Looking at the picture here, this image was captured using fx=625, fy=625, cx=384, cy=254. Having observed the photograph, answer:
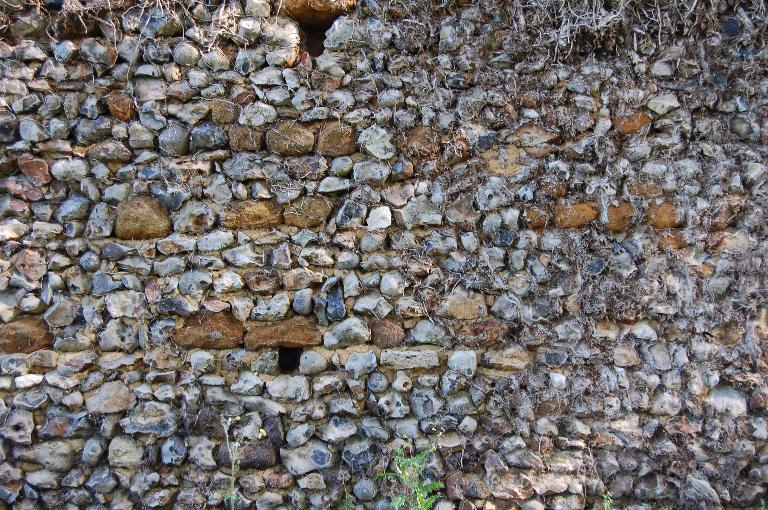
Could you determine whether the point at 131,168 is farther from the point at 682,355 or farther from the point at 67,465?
the point at 682,355

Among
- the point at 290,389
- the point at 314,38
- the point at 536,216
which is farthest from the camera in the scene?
the point at 314,38

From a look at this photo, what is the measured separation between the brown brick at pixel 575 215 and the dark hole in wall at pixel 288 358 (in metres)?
1.24

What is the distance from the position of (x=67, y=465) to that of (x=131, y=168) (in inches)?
47.8

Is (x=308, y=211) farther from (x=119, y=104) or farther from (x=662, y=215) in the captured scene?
(x=662, y=215)

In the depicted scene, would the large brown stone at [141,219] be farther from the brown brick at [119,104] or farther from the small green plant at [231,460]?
the small green plant at [231,460]

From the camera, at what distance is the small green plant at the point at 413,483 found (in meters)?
2.21

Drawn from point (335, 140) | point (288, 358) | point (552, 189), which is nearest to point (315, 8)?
point (335, 140)

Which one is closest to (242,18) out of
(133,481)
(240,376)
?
(240,376)

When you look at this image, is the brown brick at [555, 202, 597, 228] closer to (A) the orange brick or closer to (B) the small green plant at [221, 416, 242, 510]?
(A) the orange brick

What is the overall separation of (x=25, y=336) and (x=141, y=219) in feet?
2.14

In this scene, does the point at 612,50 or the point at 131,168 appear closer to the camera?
the point at 131,168

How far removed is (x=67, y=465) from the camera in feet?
8.10

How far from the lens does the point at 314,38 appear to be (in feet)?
9.15

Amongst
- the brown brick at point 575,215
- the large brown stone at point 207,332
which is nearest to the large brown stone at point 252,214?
the large brown stone at point 207,332
